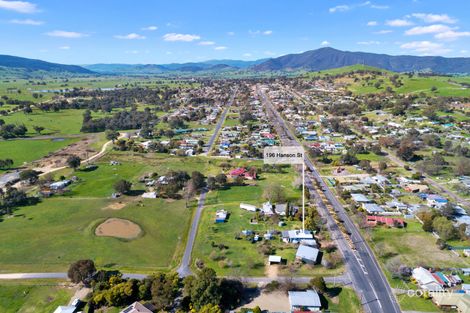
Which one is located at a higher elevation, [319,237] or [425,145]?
[425,145]

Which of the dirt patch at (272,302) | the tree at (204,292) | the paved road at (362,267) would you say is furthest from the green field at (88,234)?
the paved road at (362,267)

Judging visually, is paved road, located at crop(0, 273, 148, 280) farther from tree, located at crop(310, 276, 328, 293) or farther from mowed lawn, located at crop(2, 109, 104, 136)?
mowed lawn, located at crop(2, 109, 104, 136)

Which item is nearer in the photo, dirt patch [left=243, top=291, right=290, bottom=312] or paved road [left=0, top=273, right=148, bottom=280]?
dirt patch [left=243, top=291, right=290, bottom=312]

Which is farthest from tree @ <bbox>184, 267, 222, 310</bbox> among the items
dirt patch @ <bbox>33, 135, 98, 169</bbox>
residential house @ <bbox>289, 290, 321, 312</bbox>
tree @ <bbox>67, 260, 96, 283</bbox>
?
dirt patch @ <bbox>33, 135, 98, 169</bbox>

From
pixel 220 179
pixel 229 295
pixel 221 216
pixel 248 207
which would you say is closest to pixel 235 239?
pixel 221 216

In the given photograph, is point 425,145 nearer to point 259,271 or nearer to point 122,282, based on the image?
point 259,271

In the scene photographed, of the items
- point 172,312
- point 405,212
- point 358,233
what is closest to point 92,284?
point 172,312
